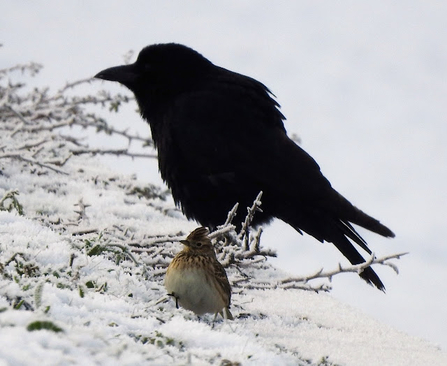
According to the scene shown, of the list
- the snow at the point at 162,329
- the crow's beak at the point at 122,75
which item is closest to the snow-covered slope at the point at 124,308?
the snow at the point at 162,329

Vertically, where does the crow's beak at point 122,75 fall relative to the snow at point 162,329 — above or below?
above

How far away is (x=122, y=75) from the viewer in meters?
6.57

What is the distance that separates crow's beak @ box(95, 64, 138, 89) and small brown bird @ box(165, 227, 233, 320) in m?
3.01

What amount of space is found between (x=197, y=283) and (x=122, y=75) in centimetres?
330

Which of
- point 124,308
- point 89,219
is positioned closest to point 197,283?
point 124,308

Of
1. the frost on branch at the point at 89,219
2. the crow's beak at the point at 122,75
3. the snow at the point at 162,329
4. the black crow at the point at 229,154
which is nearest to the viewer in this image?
the snow at the point at 162,329

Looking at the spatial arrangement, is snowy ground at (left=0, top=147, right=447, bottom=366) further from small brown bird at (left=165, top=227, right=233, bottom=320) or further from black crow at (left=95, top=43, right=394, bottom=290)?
black crow at (left=95, top=43, right=394, bottom=290)

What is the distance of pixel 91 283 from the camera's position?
3.54 metres

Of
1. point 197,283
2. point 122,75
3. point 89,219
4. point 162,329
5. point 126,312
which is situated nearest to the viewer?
point 162,329

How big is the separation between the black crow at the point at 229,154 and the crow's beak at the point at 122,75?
3 cm

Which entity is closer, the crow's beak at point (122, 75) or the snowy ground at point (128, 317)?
the snowy ground at point (128, 317)

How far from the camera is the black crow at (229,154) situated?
5.88 metres

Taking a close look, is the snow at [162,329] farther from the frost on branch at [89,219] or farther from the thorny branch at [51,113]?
the thorny branch at [51,113]

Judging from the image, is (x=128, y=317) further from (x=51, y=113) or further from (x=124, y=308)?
(x=51, y=113)
